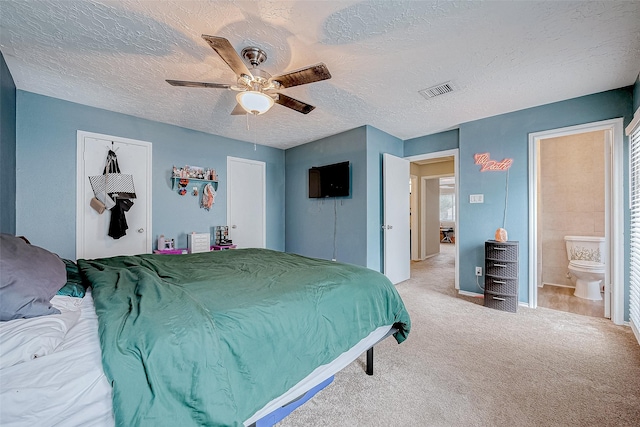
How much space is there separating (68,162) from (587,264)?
6631 mm

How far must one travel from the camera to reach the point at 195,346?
92 centimetres

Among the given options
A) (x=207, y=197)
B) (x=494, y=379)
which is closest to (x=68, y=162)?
(x=207, y=197)

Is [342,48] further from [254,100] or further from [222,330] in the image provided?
[222,330]

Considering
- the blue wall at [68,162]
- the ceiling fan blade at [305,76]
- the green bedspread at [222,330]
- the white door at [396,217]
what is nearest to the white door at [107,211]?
the blue wall at [68,162]

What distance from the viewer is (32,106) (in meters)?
2.82

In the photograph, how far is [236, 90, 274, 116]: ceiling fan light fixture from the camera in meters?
1.96

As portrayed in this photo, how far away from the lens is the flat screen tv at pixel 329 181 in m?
4.12

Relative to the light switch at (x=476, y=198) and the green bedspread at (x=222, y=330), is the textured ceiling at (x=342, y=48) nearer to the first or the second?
the light switch at (x=476, y=198)

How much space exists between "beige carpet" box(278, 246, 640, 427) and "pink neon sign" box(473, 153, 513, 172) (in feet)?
6.24

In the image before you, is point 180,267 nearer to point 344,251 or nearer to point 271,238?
point 344,251

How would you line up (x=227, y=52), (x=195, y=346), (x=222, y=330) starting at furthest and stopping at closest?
(x=227, y=52)
(x=222, y=330)
(x=195, y=346)

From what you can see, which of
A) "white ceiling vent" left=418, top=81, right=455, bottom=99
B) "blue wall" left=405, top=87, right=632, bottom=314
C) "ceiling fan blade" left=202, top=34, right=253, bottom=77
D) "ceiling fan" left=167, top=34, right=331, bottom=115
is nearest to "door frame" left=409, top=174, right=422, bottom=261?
"blue wall" left=405, top=87, right=632, bottom=314

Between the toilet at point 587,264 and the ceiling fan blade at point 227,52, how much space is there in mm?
4619

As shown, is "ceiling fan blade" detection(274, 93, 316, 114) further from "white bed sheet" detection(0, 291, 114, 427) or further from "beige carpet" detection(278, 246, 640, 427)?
"beige carpet" detection(278, 246, 640, 427)
